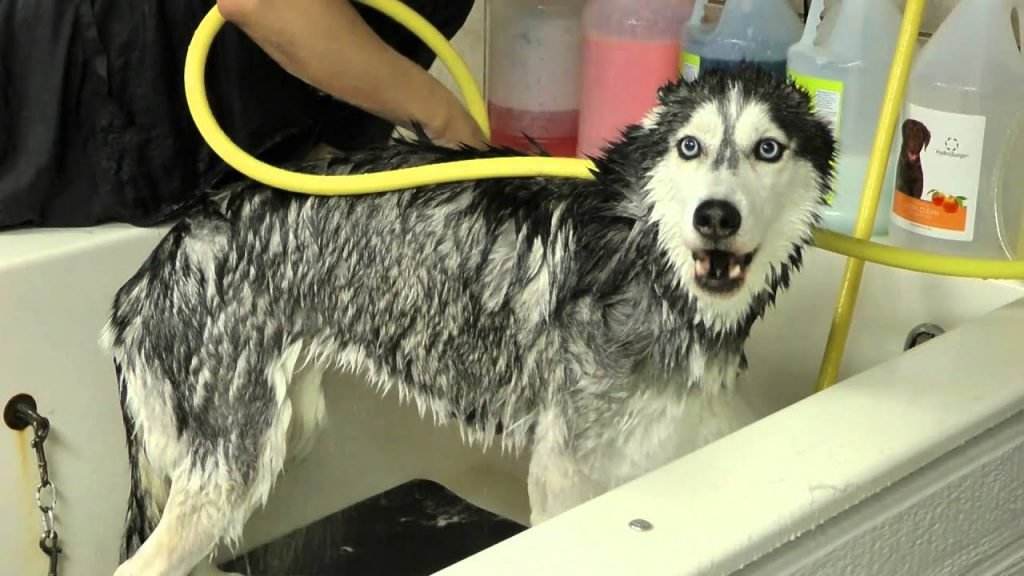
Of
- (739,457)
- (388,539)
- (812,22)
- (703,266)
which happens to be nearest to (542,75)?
(812,22)

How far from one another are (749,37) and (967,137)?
11.9 inches

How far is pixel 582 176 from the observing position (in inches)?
42.0

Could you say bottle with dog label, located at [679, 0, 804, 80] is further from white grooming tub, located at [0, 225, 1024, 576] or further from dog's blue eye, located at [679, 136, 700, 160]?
dog's blue eye, located at [679, 136, 700, 160]

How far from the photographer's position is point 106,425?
1.37 metres

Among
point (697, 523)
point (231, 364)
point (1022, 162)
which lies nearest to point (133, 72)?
point (231, 364)

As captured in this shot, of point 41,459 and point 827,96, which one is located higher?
point 827,96

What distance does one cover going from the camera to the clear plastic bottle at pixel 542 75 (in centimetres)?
167

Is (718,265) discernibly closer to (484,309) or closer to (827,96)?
(484,309)

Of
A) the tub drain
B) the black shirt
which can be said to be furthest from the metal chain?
the tub drain

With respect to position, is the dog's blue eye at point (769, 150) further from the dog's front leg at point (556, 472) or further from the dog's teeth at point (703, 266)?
the dog's front leg at point (556, 472)

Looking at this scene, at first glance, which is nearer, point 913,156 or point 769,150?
point 769,150

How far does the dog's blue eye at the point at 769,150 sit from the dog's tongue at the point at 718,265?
85mm

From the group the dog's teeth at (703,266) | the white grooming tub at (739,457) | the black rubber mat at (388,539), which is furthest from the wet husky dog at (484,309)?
the black rubber mat at (388,539)

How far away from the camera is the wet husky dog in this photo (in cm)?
97
